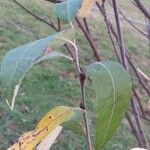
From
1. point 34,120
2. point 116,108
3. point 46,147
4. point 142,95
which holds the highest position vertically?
point 116,108

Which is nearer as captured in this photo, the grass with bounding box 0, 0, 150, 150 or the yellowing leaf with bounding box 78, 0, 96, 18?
the yellowing leaf with bounding box 78, 0, 96, 18

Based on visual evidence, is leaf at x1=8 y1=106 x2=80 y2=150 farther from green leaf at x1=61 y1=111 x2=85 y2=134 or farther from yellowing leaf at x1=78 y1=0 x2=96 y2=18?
yellowing leaf at x1=78 y1=0 x2=96 y2=18

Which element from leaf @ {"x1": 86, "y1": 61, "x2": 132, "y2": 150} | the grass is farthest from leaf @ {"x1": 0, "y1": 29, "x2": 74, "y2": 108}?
the grass

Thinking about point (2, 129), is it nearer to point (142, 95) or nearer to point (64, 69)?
point (64, 69)

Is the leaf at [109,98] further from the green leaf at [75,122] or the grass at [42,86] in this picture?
the grass at [42,86]

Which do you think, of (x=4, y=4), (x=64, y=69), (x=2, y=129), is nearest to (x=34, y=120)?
(x=2, y=129)

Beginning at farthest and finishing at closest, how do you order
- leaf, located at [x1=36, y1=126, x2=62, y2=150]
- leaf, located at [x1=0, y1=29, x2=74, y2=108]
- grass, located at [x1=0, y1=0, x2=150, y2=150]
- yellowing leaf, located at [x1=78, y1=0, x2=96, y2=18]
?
grass, located at [x1=0, y1=0, x2=150, y2=150] < yellowing leaf, located at [x1=78, y1=0, x2=96, y2=18] < leaf, located at [x1=36, y1=126, x2=62, y2=150] < leaf, located at [x1=0, y1=29, x2=74, y2=108]

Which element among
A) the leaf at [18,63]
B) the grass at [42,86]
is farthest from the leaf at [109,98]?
the grass at [42,86]
